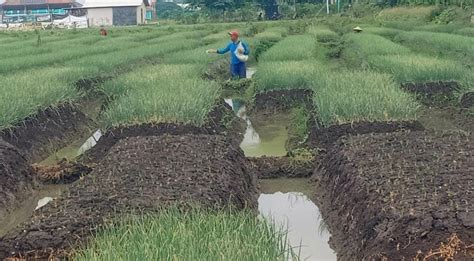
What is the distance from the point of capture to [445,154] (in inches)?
194

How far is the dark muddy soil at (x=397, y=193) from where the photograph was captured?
3.41 m

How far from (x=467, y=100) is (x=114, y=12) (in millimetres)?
42722

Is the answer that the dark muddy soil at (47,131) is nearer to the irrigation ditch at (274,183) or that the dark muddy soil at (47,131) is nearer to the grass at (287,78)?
the irrigation ditch at (274,183)

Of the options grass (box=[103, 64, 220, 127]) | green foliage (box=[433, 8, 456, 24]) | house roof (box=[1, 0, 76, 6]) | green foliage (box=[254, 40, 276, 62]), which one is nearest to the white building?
house roof (box=[1, 0, 76, 6])

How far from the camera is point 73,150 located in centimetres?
769

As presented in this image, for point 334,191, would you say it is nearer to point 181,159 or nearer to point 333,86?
point 181,159

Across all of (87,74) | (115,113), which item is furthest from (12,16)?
(115,113)

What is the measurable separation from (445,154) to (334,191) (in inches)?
35.8

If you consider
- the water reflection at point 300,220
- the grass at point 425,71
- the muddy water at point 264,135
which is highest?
the grass at point 425,71

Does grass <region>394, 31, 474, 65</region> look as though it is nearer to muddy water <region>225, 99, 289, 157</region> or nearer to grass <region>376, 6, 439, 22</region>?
muddy water <region>225, 99, 289, 157</region>

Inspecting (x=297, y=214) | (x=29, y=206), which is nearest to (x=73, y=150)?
(x=29, y=206)

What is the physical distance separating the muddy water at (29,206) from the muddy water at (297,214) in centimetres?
177

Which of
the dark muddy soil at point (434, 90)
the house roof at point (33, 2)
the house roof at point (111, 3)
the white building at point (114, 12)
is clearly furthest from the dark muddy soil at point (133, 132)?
the house roof at point (33, 2)

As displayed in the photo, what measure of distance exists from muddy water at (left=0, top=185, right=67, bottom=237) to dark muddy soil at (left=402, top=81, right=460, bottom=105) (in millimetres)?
5311
